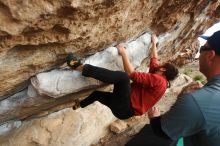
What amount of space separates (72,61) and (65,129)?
2042 millimetres

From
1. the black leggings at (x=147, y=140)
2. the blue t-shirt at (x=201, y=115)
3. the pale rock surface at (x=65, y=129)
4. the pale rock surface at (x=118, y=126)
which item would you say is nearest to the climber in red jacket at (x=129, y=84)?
the pale rock surface at (x=65, y=129)

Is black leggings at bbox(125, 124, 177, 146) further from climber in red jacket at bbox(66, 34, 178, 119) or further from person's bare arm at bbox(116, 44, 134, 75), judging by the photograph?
person's bare arm at bbox(116, 44, 134, 75)

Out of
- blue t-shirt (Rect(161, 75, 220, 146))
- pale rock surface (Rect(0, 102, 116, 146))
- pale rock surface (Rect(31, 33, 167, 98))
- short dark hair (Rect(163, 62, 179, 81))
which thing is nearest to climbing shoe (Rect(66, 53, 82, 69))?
pale rock surface (Rect(31, 33, 167, 98))

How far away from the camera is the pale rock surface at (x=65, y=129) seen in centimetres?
553

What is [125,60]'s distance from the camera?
471 cm

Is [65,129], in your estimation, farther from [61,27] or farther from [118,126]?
[61,27]

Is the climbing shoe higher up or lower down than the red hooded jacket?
higher up

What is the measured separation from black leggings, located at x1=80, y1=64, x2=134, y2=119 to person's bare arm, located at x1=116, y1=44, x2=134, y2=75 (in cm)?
20

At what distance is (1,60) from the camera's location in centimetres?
375

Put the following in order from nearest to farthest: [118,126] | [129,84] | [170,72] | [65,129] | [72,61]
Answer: [72,61]
[129,84]
[170,72]
[65,129]
[118,126]

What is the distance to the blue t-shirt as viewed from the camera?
102 inches

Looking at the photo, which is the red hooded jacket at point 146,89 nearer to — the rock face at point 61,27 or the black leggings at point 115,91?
the black leggings at point 115,91

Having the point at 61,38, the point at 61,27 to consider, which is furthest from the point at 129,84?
the point at 61,27

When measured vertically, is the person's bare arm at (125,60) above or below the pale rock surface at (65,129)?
above
